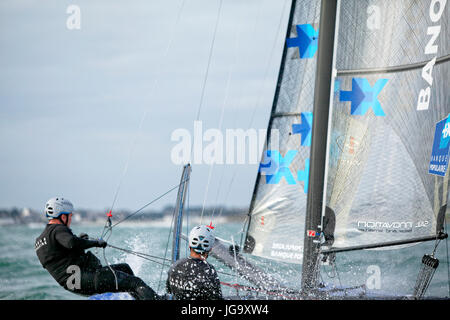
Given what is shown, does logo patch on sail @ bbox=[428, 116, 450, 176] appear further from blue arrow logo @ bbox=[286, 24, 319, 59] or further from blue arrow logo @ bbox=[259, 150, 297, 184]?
blue arrow logo @ bbox=[286, 24, 319, 59]

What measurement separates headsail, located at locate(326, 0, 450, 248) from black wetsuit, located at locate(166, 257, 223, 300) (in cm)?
277

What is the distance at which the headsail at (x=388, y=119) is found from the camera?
21.2 feet

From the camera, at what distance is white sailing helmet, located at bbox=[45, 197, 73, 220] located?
4.73 meters

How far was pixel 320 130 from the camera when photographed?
643cm

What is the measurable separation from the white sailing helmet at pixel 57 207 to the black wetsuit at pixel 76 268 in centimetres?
9

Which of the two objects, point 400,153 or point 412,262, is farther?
point 412,262

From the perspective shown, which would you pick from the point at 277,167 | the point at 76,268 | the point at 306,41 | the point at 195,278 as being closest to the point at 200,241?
the point at 195,278

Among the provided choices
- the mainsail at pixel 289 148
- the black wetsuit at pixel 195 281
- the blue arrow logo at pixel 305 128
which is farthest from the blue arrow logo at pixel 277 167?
the black wetsuit at pixel 195 281

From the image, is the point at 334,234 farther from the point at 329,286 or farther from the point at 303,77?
the point at 303,77

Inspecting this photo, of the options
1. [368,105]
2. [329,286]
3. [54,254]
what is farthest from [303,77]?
[54,254]

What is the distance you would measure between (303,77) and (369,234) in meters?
2.29

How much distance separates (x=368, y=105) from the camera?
6781 millimetres

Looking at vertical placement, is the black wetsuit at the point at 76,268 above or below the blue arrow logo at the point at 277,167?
below

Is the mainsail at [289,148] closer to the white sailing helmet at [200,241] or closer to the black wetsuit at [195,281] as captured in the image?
the white sailing helmet at [200,241]
